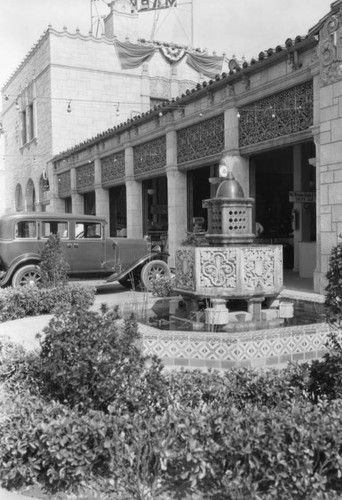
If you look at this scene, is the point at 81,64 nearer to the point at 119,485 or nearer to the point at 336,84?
the point at 336,84

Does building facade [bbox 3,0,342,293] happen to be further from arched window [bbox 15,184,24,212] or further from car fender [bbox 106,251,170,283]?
arched window [bbox 15,184,24,212]

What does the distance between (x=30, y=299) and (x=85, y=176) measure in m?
15.2

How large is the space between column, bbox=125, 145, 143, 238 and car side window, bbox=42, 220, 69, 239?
6.01 metres

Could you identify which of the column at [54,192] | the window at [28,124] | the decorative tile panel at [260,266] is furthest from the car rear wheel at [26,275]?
the window at [28,124]

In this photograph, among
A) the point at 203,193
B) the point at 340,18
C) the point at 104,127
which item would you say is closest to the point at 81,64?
the point at 104,127

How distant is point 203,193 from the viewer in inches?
909

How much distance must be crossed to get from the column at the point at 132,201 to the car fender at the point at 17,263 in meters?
7.02

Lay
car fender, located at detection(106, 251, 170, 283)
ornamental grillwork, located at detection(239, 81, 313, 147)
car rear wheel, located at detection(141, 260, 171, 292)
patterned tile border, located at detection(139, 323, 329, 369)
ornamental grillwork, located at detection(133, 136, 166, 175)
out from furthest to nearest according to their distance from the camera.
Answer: ornamental grillwork, located at detection(133, 136, 166, 175) → car rear wheel, located at detection(141, 260, 171, 292) → car fender, located at detection(106, 251, 170, 283) → ornamental grillwork, located at detection(239, 81, 313, 147) → patterned tile border, located at detection(139, 323, 329, 369)

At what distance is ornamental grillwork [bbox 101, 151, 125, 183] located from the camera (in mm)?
19297

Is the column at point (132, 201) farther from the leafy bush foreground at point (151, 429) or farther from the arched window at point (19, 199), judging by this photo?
the arched window at point (19, 199)

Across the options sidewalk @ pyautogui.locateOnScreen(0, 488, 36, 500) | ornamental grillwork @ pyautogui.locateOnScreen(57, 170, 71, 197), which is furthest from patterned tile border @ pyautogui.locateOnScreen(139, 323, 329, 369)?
ornamental grillwork @ pyautogui.locateOnScreen(57, 170, 71, 197)

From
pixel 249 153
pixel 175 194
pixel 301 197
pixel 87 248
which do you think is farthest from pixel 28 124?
pixel 249 153

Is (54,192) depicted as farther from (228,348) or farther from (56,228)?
(228,348)

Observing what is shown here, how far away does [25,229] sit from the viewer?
12164 millimetres
